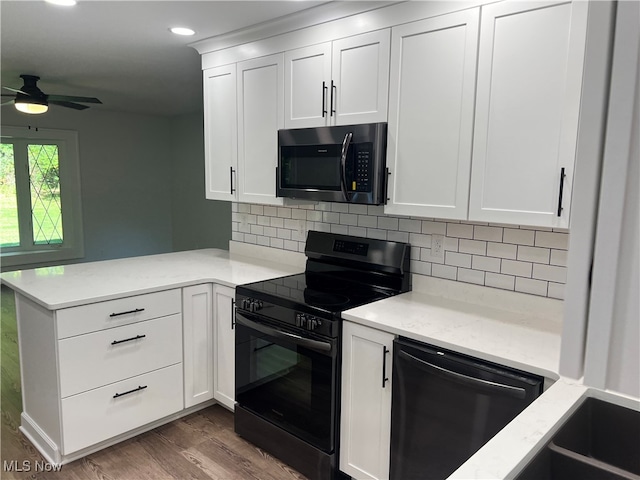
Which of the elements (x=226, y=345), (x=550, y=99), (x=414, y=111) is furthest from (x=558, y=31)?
(x=226, y=345)

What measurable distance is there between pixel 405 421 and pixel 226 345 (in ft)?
4.10

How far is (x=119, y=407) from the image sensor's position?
2477mm

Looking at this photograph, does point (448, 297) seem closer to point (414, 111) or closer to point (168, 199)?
point (414, 111)

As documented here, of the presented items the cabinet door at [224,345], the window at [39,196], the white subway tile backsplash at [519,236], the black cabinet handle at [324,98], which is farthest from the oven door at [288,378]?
the window at [39,196]

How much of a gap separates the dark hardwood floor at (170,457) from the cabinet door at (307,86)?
183 cm

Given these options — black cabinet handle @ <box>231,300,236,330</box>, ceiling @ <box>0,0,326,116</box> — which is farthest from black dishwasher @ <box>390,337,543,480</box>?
ceiling @ <box>0,0,326,116</box>

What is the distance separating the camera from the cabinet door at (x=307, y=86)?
243 centimetres

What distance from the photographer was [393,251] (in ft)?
8.09

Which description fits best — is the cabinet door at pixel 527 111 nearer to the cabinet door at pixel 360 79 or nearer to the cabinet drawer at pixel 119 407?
the cabinet door at pixel 360 79

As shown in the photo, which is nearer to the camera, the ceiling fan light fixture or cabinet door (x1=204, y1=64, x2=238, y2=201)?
cabinet door (x1=204, y1=64, x2=238, y2=201)

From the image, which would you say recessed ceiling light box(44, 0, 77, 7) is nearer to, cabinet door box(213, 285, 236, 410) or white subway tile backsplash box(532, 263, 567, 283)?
cabinet door box(213, 285, 236, 410)

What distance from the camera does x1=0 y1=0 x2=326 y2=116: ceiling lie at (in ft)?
7.68

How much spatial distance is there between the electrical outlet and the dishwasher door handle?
0.72m

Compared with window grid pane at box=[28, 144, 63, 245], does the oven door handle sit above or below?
below
